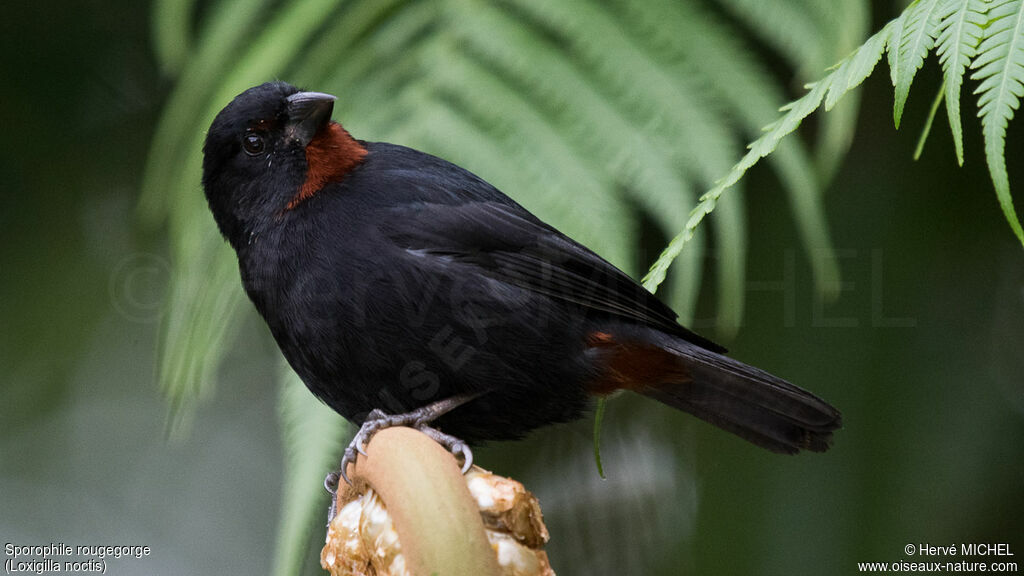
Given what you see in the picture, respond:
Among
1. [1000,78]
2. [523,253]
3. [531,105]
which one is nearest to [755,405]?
[523,253]

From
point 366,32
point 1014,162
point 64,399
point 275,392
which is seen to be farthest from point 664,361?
point 64,399

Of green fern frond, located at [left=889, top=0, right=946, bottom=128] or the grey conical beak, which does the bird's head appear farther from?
green fern frond, located at [left=889, top=0, right=946, bottom=128]

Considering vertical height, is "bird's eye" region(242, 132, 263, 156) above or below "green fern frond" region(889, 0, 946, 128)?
below

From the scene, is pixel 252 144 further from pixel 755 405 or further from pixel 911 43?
pixel 911 43

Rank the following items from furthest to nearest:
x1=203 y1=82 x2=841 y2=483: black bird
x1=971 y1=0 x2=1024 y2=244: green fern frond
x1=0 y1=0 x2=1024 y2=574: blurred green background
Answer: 1. x1=0 y1=0 x2=1024 y2=574: blurred green background
2. x1=203 y1=82 x2=841 y2=483: black bird
3. x1=971 y1=0 x2=1024 y2=244: green fern frond

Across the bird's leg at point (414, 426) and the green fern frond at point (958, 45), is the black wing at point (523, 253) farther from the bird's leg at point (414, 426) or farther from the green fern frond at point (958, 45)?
the green fern frond at point (958, 45)

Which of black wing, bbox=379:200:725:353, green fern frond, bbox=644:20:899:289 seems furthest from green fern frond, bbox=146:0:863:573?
green fern frond, bbox=644:20:899:289

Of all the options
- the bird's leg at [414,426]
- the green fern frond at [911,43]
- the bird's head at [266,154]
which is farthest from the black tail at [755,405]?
the green fern frond at [911,43]

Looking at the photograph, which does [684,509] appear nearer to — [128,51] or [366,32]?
[366,32]
